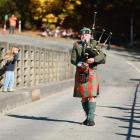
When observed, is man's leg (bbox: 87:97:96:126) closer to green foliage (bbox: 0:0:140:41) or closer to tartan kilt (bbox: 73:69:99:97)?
tartan kilt (bbox: 73:69:99:97)

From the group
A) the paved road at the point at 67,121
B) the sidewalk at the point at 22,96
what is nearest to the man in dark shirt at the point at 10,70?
the sidewalk at the point at 22,96

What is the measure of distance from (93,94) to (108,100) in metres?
8.01

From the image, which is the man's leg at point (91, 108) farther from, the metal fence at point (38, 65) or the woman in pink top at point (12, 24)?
the woman in pink top at point (12, 24)

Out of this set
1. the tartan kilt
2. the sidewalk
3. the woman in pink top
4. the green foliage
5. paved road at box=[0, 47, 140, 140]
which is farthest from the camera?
the green foliage

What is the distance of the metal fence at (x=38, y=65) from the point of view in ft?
65.6

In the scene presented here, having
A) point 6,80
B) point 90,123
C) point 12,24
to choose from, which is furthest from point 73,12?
point 90,123

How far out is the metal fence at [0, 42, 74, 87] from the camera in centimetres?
2000

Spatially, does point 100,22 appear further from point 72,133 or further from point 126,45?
point 72,133

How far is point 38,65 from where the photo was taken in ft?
76.7

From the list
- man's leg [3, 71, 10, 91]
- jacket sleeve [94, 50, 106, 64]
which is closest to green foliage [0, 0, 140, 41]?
man's leg [3, 71, 10, 91]

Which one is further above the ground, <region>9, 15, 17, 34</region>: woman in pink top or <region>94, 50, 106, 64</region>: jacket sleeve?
<region>94, 50, 106, 64</region>: jacket sleeve

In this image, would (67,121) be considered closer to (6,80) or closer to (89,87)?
(89,87)

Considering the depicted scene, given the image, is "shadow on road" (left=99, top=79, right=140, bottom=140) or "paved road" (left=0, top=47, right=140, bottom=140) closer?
"paved road" (left=0, top=47, right=140, bottom=140)

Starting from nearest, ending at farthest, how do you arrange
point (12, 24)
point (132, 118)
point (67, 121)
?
point (67, 121) → point (132, 118) → point (12, 24)
